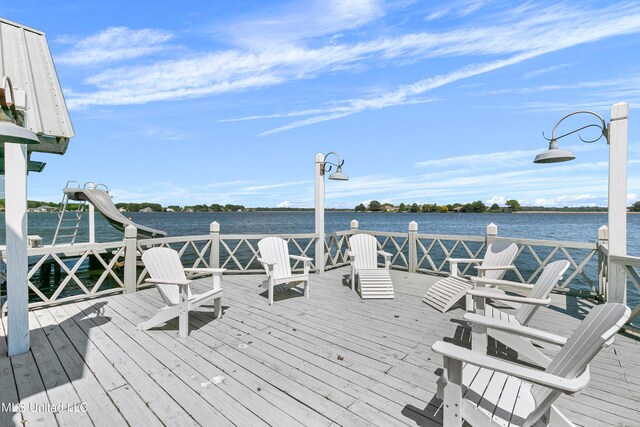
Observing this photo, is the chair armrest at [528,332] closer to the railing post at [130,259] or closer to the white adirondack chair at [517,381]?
the white adirondack chair at [517,381]

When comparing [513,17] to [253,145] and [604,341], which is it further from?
[253,145]

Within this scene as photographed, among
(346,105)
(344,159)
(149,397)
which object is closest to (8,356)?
(149,397)

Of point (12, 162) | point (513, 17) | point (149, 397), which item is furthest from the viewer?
point (513, 17)

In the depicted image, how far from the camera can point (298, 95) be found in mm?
7738

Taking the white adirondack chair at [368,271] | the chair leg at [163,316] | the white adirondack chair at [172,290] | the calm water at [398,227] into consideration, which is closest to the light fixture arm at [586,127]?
the white adirondack chair at [368,271]

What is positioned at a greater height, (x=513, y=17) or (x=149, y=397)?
(x=513, y=17)

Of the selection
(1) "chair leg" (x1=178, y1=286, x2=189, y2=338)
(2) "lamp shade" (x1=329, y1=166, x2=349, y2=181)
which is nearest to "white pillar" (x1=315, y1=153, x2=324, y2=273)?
(2) "lamp shade" (x1=329, y1=166, x2=349, y2=181)

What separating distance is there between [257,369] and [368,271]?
2790 mm

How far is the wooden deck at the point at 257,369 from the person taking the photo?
1872 millimetres

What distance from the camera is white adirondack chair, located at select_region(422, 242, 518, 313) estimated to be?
151 inches

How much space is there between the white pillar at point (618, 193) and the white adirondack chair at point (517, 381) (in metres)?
2.47

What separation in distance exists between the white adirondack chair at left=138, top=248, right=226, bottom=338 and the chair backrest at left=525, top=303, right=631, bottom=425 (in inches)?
117

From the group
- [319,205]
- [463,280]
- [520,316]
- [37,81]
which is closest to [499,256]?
[463,280]

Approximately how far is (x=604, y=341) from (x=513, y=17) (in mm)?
5823
